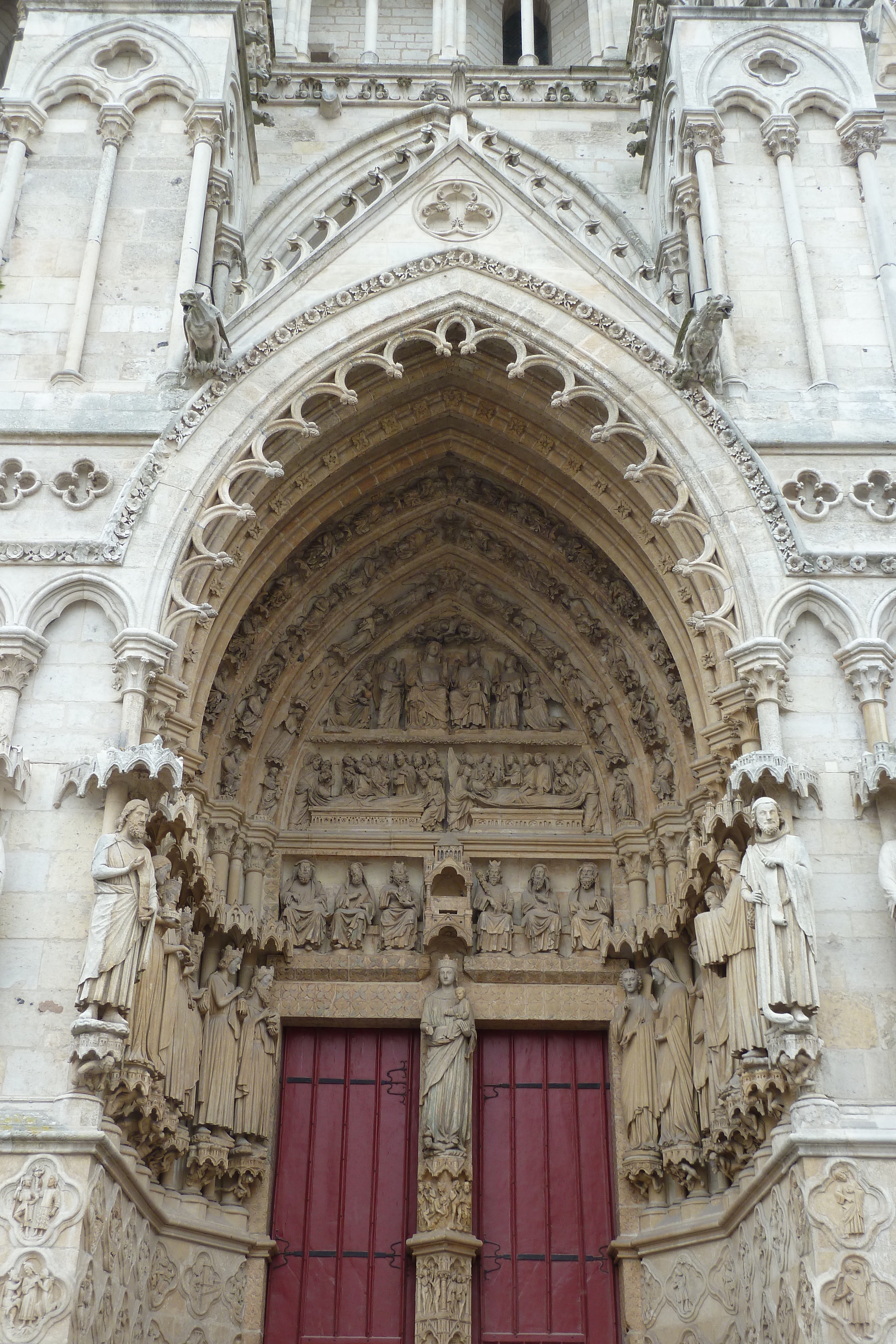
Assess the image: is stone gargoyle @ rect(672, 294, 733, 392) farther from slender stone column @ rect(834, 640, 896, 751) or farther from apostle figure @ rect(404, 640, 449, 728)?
apostle figure @ rect(404, 640, 449, 728)

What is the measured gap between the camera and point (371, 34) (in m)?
14.7

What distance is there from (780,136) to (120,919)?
802cm

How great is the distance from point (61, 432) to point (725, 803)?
5195 mm

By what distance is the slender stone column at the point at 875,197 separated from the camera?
10.7 metres

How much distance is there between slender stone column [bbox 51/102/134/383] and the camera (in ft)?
33.8

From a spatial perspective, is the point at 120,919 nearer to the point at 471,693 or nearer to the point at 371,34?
the point at 471,693

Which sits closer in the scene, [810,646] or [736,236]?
[810,646]

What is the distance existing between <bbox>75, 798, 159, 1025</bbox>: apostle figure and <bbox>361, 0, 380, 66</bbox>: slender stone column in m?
9.21

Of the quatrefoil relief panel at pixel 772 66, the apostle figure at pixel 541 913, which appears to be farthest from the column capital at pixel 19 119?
the apostle figure at pixel 541 913

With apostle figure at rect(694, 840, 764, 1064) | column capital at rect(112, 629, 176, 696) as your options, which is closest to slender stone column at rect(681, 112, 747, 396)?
apostle figure at rect(694, 840, 764, 1064)

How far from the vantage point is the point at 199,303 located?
9820 millimetres

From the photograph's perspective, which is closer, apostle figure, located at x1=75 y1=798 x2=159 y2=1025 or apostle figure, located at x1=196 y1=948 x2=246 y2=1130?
apostle figure, located at x1=75 y1=798 x2=159 y2=1025

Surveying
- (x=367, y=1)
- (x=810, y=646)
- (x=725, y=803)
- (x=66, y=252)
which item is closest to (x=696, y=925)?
(x=725, y=803)

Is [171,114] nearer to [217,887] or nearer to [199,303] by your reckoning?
[199,303]
